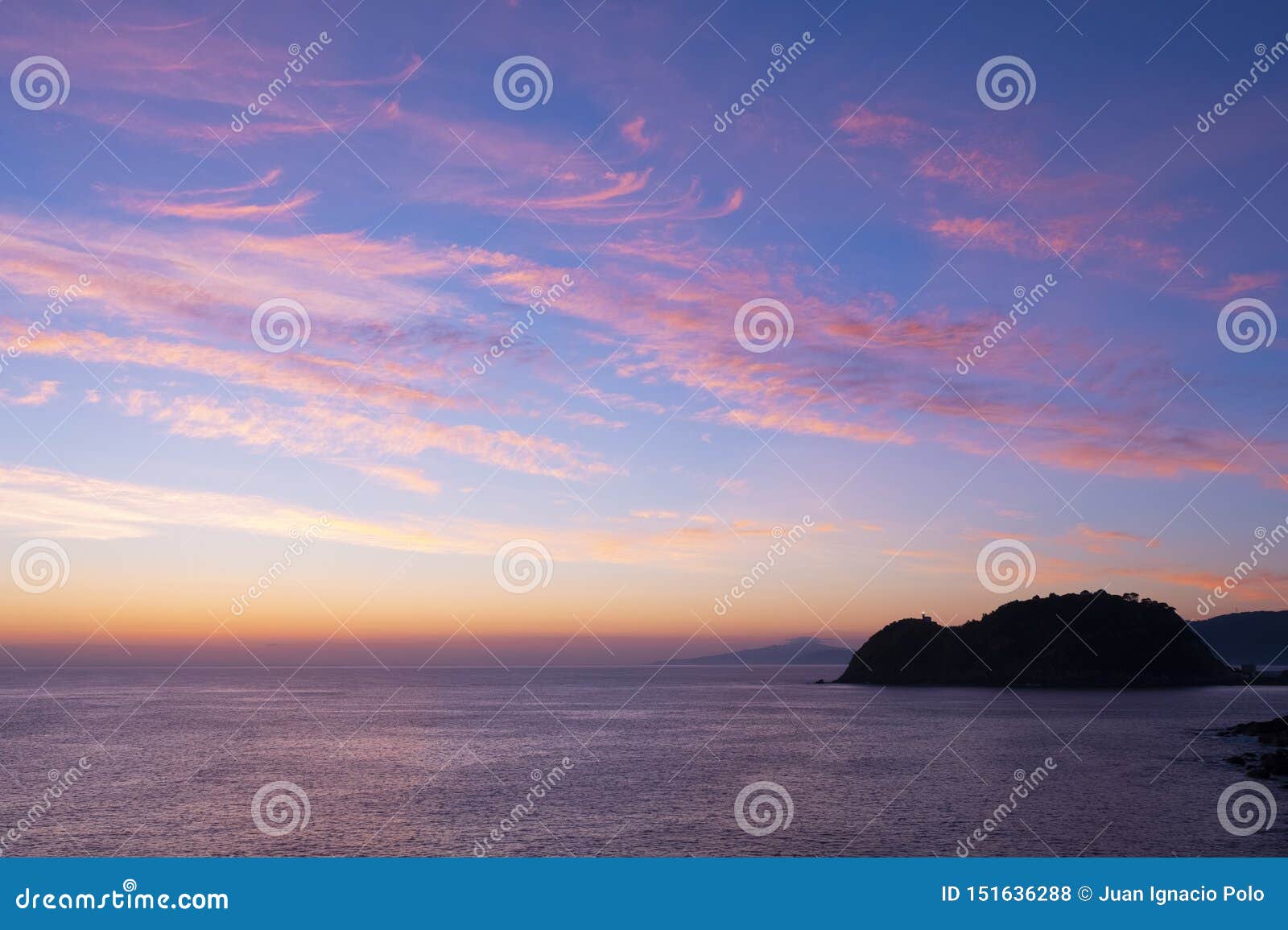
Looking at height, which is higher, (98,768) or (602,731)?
(98,768)

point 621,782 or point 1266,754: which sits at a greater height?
point 621,782

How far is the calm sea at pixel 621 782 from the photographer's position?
39719mm

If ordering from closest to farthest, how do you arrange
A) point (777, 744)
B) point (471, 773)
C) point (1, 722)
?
point (471, 773)
point (777, 744)
point (1, 722)

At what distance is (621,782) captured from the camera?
55.2 metres

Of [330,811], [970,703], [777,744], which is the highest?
→ [330,811]

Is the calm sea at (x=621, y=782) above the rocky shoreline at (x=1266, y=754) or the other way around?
above

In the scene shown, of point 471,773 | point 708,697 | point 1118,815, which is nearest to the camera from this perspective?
point 1118,815

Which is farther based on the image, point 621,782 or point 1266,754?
point 1266,754

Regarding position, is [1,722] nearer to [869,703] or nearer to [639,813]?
[639,813]

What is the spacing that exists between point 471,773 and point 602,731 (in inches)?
1378

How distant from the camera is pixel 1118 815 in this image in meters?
44.9

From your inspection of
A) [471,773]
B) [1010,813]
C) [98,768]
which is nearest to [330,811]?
[471,773]

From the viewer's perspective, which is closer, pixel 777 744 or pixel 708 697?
pixel 777 744

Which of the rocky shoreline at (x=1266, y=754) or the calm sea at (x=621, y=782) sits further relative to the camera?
the rocky shoreline at (x=1266, y=754)
